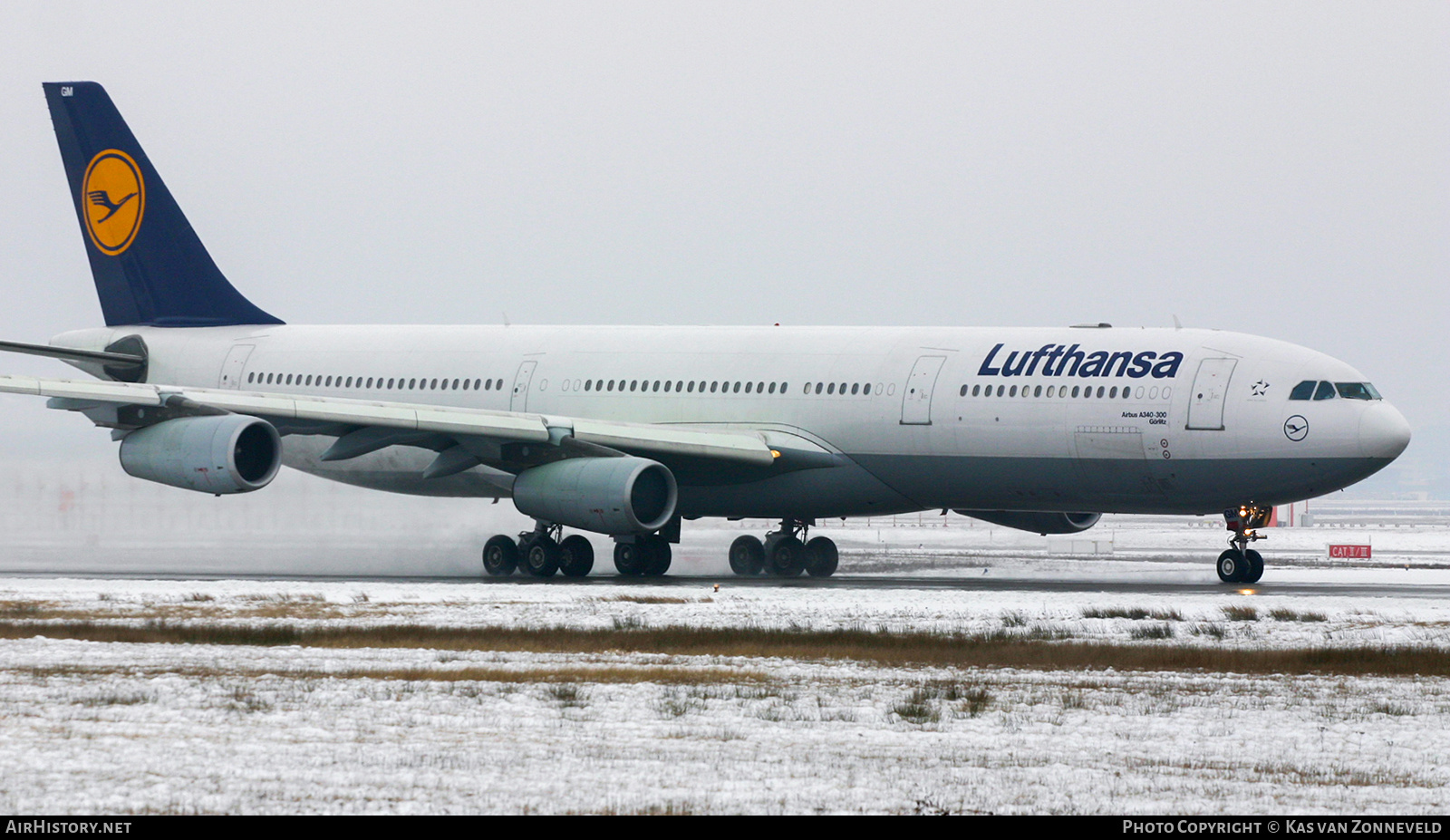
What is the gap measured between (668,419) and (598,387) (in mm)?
1585

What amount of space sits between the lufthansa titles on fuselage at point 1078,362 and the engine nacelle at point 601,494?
5.43 m

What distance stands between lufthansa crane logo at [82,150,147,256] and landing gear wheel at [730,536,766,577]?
46.3 feet

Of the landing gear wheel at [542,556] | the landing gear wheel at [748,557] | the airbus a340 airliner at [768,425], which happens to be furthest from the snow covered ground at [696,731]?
the landing gear wheel at [748,557]

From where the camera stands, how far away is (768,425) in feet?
93.8

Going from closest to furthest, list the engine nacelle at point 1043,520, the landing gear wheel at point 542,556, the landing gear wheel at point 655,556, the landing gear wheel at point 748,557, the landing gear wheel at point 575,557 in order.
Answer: the landing gear wheel at point 542,556
the landing gear wheel at point 575,557
the landing gear wheel at point 655,556
the engine nacelle at point 1043,520
the landing gear wheel at point 748,557

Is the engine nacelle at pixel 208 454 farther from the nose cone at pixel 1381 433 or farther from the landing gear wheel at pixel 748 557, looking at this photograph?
the nose cone at pixel 1381 433

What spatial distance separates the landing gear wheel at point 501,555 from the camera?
29406mm

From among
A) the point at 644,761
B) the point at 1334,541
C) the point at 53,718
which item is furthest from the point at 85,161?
the point at 1334,541

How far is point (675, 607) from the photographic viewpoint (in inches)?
795

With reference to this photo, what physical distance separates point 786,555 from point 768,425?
3.00 metres

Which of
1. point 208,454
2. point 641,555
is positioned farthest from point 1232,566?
point 208,454

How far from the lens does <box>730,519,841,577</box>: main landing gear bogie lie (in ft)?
99.9

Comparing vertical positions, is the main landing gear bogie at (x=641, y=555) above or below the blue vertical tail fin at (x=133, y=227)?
below

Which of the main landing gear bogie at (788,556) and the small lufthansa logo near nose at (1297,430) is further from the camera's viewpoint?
the main landing gear bogie at (788,556)
